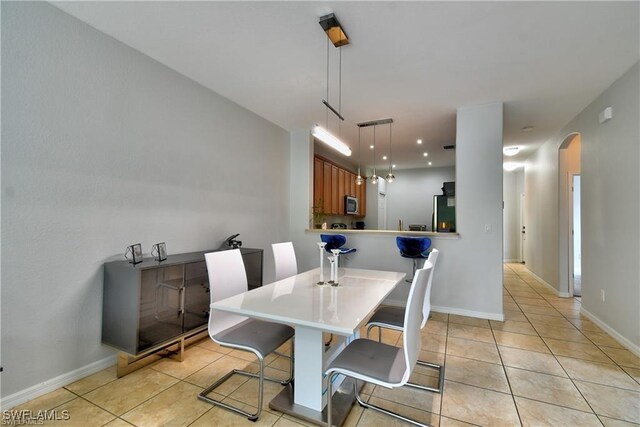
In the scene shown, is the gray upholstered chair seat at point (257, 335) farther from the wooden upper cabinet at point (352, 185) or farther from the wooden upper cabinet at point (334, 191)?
the wooden upper cabinet at point (352, 185)

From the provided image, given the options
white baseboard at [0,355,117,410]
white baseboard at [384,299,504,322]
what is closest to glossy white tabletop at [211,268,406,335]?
white baseboard at [0,355,117,410]

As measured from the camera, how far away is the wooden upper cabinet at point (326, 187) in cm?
562

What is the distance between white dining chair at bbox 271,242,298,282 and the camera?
276cm

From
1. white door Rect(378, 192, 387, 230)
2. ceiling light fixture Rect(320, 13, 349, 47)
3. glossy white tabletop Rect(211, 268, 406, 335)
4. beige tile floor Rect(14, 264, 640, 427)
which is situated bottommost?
beige tile floor Rect(14, 264, 640, 427)

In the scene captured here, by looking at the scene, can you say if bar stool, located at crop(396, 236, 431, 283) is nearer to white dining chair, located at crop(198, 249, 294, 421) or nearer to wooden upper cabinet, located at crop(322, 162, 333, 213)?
white dining chair, located at crop(198, 249, 294, 421)

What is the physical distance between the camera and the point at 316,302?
1.73 meters

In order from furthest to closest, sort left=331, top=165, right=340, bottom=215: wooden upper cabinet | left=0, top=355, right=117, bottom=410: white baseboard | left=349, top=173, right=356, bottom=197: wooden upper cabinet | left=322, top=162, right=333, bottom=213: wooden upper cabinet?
left=349, top=173, right=356, bottom=197: wooden upper cabinet, left=331, top=165, right=340, bottom=215: wooden upper cabinet, left=322, top=162, right=333, bottom=213: wooden upper cabinet, left=0, top=355, right=117, bottom=410: white baseboard

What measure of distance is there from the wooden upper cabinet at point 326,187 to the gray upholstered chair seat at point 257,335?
3.65 metres

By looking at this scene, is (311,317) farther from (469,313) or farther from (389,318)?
(469,313)

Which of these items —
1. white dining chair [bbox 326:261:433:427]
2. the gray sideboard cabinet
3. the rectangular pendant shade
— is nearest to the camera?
white dining chair [bbox 326:261:433:427]

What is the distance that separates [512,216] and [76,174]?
30.3 ft

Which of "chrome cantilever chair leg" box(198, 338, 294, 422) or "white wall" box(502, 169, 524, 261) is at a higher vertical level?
"white wall" box(502, 169, 524, 261)

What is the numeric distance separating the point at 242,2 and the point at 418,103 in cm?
246

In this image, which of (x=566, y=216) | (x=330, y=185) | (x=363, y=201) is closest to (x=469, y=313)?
(x=566, y=216)
